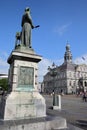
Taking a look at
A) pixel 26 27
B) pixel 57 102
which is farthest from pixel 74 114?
pixel 26 27

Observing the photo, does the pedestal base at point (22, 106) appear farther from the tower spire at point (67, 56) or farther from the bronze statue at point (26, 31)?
the tower spire at point (67, 56)

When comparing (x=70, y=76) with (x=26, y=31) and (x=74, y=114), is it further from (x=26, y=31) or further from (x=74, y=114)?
(x=26, y=31)

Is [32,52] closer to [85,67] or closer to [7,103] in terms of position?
[7,103]

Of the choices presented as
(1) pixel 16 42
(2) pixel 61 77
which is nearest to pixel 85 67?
(2) pixel 61 77

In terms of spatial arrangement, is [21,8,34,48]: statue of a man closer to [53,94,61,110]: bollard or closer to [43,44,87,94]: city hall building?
[53,94,61,110]: bollard

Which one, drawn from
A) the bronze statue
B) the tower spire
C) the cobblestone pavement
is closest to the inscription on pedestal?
the bronze statue

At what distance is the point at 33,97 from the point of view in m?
7.70

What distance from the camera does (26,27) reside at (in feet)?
28.6

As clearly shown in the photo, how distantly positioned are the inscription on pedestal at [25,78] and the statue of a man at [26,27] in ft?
4.77

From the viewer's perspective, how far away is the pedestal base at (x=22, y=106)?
677 centimetres

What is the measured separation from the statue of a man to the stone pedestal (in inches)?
21.1

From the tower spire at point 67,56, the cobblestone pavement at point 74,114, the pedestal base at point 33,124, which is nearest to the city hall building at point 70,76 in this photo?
the tower spire at point 67,56

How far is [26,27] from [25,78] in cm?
292

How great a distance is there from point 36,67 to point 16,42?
202 centimetres
